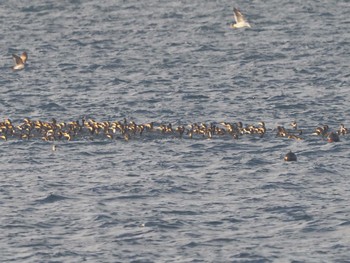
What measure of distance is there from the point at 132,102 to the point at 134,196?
73.3 feet

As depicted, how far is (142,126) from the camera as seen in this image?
7044cm

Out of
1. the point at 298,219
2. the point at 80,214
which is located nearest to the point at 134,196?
the point at 80,214

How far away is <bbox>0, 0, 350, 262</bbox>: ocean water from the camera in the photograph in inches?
2045

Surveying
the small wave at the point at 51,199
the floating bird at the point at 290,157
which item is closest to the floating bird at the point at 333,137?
the floating bird at the point at 290,157

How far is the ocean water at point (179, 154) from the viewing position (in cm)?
5194

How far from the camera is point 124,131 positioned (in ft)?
229

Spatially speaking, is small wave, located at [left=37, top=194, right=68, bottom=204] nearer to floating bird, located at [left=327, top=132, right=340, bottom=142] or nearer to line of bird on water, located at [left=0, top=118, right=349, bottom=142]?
line of bird on water, located at [left=0, top=118, right=349, bottom=142]

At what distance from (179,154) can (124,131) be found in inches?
193

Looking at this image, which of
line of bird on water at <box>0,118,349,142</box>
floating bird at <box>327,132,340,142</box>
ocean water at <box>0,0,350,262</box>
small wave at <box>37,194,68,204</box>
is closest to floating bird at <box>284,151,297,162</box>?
ocean water at <box>0,0,350,262</box>

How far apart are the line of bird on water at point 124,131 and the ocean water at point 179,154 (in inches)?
20.9

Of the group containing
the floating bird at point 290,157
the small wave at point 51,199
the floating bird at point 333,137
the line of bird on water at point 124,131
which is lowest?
the small wave at point 51,199

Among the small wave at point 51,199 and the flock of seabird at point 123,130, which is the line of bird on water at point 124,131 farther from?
the small wave at point 51,199

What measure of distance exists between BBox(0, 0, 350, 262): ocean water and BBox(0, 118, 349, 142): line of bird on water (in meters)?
0.53

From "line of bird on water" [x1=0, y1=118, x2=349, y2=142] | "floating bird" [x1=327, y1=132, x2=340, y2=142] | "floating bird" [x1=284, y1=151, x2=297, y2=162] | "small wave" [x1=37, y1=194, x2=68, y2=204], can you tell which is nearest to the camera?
"small wave" [x1=37, y1=194, x2=68, y2=204]
